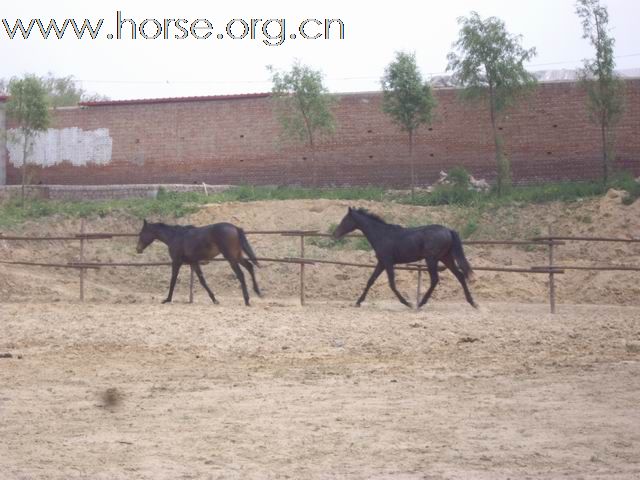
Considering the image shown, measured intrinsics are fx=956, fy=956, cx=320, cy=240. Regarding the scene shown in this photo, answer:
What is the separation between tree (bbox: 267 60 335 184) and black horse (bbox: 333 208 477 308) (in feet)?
39.3

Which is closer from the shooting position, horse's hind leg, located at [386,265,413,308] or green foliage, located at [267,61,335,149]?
horse's hind leg, located at [386,265,413,308]

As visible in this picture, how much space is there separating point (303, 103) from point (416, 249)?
13.1 meters

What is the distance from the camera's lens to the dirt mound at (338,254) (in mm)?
21188

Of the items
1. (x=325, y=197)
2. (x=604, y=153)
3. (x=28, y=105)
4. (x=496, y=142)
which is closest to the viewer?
(x=604, y=153)

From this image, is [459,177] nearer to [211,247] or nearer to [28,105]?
[211,247]

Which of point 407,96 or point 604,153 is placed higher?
point 407,96

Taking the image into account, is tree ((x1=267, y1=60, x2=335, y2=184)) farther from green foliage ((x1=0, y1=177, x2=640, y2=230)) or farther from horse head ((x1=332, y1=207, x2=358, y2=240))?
horse head ((x1=332, y1=207, x2=358, y2=240))

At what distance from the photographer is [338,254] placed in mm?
23578

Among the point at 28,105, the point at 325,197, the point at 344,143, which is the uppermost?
the point at 28,105

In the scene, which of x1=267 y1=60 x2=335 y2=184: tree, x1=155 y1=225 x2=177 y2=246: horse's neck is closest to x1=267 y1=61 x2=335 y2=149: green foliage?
x1=267 y1=60 x2=335 y2=184: tree

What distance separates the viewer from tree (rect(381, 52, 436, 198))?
2845cm

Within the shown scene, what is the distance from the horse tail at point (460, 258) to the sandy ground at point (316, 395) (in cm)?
141

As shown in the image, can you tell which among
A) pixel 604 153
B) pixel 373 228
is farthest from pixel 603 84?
pixel 373 228

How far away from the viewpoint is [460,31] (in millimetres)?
27859
